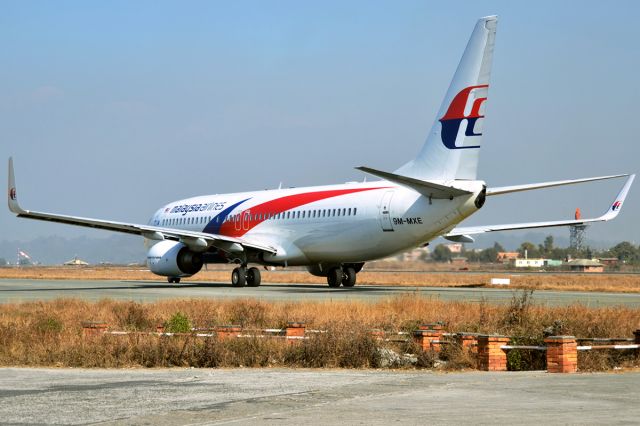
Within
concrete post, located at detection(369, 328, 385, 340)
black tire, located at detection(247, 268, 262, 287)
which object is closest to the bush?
concrete post, located at detection(369, 328, 385, 340)

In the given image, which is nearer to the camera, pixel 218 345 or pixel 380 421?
pixel 380 421

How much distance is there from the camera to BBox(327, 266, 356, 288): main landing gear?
45.1 meters

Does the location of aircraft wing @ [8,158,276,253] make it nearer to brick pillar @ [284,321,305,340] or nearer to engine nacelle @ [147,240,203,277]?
engine nacelle @ [147,240,203,277]

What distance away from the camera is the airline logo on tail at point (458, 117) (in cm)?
3562

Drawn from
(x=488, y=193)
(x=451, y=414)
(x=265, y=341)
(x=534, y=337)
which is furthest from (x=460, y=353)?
(x=488, y=193)

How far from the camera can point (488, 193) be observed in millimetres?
36219

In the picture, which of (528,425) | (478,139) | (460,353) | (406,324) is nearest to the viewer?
(528,425)

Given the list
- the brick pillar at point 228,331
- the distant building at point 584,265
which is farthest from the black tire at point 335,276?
the distant building at point 584,265

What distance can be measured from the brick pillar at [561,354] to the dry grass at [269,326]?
23.4 inches

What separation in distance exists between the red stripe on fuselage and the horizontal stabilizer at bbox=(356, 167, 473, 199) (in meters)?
6.12

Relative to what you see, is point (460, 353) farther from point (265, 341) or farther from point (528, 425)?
point (528, 425)

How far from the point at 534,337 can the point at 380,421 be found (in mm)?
8149

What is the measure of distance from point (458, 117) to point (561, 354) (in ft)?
69.1

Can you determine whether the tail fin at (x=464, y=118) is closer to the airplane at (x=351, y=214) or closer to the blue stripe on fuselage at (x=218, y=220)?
the airplane at (x=351, y=214)
